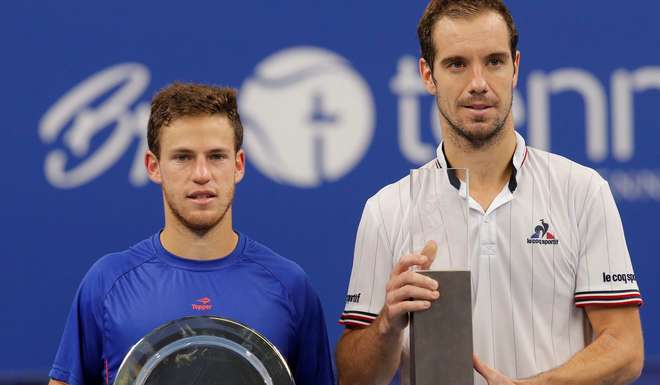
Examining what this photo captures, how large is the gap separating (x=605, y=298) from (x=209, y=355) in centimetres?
92

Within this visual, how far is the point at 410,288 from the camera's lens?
2188mm

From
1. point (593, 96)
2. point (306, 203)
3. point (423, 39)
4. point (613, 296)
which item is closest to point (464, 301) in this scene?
point (613, 296)

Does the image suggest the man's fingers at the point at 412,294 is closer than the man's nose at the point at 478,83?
Yes

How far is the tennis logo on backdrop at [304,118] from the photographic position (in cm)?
401

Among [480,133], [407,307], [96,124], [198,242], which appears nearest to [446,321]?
[407,307]

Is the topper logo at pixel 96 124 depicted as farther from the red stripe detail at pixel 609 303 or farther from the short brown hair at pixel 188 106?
the red stripe detail at pixel 609 303

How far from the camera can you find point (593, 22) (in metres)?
4.18

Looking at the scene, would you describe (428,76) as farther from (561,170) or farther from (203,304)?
(203,304)

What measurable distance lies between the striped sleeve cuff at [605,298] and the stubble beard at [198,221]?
0.84m

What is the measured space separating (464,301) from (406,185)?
546 millimetres

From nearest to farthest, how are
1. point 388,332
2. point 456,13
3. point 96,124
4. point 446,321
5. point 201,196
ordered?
1. point 446,321
2. point 388,332
3. point 201,196
4. point 456,13
5. point 96,124

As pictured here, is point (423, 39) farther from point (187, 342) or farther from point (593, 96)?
point (593, 96)

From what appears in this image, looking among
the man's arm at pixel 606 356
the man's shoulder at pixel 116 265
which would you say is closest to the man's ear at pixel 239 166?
the man's shoulder at pixel 116 265

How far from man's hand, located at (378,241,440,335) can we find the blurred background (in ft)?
5.77
